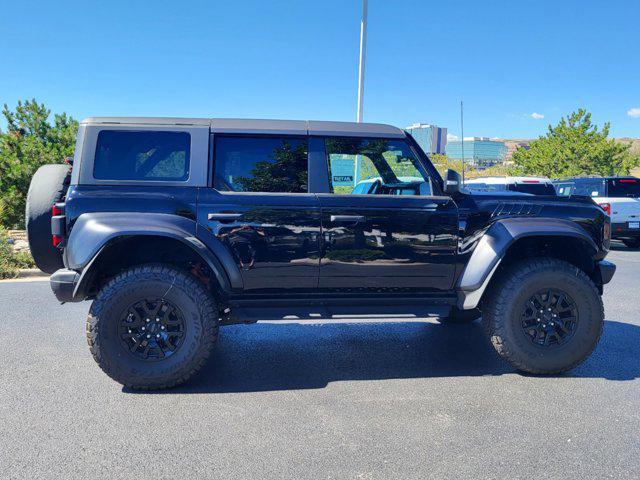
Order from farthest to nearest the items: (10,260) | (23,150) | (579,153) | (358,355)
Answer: (579,153)
(23,150)
(10,260)
(358,355)

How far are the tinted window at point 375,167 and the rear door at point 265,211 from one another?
10.7 inches

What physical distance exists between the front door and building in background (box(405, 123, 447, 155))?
42.5 inches

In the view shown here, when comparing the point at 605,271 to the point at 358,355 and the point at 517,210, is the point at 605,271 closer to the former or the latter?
the point at 517,210

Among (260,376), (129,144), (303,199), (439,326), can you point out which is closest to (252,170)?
(303,199)

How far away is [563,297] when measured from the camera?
13.3 ft

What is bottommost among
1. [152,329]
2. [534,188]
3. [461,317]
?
[461,317]

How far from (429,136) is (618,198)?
30.8 feet

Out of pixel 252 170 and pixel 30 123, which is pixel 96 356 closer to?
pixel 252 170

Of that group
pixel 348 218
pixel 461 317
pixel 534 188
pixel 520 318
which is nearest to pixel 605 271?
pixel 520 318

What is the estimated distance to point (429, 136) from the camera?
5.40 meters

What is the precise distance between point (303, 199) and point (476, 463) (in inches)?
83.8

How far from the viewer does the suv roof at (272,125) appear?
12.7 ft

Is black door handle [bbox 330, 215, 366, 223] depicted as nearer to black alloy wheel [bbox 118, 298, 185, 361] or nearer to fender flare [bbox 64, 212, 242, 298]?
fender flare [bbox 64, 212, 242, 298]

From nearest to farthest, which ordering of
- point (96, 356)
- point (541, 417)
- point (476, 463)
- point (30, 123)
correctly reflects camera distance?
point (476, 463) → point (541, 417) → point (96, 356) → point (30, 123)
